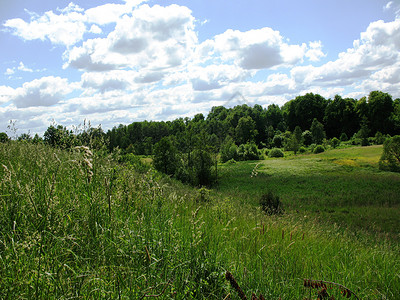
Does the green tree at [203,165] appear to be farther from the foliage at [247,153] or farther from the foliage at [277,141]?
the foliage at [277,141]

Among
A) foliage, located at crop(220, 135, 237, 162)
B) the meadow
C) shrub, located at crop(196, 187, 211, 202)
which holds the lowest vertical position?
foliage, located at crop(220, 135, 237, 162)

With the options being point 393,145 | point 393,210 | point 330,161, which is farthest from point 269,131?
point 393,210

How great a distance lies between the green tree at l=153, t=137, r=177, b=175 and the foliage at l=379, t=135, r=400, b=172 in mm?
27706

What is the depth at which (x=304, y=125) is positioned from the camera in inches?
3743

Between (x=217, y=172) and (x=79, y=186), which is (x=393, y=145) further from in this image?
(x=79, y=186)

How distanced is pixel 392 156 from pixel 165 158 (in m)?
29.5

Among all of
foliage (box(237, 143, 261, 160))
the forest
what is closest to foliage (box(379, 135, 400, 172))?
the forest

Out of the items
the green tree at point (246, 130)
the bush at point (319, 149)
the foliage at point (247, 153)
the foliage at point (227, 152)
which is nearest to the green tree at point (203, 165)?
the foliage at point (227, 152)

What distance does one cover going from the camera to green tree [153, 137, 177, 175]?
1287 inches

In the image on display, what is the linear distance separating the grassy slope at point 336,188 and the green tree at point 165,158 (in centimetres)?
667

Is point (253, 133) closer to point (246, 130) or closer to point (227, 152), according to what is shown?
point (246, 130)

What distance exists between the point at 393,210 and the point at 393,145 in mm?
19525

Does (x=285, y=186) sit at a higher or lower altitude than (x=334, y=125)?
lower

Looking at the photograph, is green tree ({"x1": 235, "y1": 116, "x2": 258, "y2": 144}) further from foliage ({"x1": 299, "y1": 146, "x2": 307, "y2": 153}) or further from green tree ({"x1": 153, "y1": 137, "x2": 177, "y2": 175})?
green tree ({"x1": 153, "y1": 137, "x2": 177, "y2": 175})
